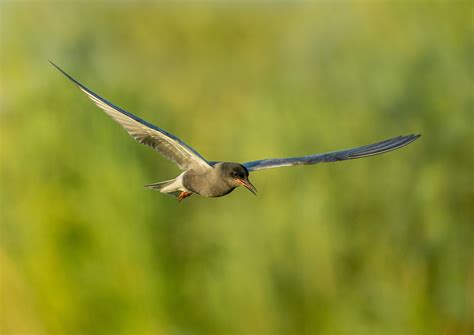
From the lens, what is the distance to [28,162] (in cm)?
1197

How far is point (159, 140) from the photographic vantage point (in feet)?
17.8

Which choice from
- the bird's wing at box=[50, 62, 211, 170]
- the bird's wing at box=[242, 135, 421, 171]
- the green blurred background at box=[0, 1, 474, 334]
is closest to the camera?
the bird's wing at box=[50, 62, 211, 170]

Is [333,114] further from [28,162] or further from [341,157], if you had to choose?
[341,157]

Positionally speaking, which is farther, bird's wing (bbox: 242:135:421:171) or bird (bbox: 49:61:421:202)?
bird's wing (bbox: 242:135:421:171)

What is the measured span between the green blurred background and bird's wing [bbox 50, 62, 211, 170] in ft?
16.5

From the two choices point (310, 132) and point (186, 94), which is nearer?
point (310, 132)

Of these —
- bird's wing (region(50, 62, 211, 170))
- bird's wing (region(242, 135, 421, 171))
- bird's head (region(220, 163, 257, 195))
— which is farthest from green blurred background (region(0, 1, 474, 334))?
bird's head (region(220, 163, 257, 195))

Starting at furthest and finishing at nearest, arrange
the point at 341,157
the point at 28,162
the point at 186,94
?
the point at 186,94, the point at 28,162, the point at 341,157

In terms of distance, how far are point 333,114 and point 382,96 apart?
60 cm

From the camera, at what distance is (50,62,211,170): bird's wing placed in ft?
16.6

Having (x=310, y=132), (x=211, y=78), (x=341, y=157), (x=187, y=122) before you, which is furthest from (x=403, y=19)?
(x=211, y=78)

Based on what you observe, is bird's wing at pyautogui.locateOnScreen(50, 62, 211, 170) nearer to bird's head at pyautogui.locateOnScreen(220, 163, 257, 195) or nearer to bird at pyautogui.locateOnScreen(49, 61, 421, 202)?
bird at pyautogui.locateOnScreen(49, 61, 421, 202)

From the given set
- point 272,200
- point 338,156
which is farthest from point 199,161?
point 272,200

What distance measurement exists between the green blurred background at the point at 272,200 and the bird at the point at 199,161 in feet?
15.9
